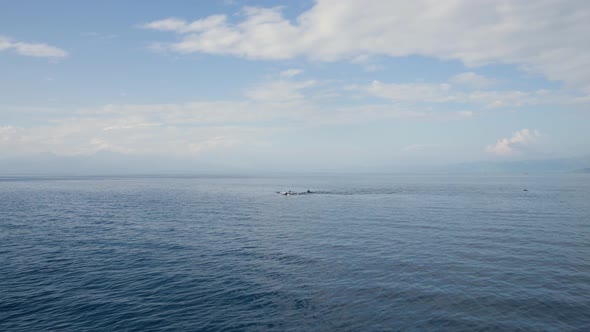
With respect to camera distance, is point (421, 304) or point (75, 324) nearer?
point (75, 324)

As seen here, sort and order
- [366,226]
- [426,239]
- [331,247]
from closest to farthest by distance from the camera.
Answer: [331,247], [426,239], [366,226]

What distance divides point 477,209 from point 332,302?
235 feet

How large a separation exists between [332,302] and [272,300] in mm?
5122

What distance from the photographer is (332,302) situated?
30203mm

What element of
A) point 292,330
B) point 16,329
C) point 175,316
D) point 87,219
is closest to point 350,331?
point 292,330

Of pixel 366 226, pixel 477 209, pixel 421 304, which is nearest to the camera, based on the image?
pixel 421 304

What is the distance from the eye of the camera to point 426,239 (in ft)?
176

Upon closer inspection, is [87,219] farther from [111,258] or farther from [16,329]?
[16,329]

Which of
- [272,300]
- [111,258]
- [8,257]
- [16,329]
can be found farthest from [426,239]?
[8,257]

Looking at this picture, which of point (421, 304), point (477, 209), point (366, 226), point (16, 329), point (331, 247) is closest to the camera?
point (16, 329)

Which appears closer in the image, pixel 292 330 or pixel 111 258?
pixel 292 330

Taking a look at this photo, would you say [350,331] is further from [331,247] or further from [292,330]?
[331,247]

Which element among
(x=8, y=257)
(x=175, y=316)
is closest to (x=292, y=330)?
(x=175, y=316)

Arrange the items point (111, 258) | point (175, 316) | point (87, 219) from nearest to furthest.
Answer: point (175, 316) < point (111, 258) < point (87, 219)
